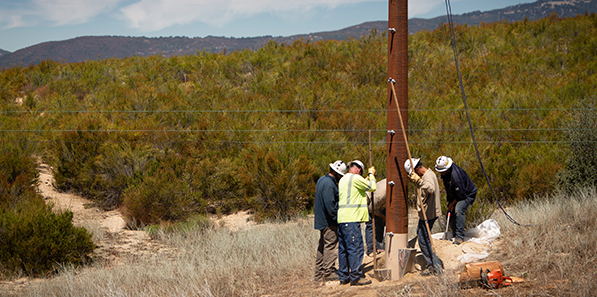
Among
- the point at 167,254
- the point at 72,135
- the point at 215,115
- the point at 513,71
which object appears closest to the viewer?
the point at 167,254

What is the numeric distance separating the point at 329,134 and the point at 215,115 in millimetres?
5055

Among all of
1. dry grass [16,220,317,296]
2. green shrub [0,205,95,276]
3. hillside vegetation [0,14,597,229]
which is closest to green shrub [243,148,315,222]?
hillside vegetation [0,14,597,229]

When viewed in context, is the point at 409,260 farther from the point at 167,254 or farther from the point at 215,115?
the point at 215,115

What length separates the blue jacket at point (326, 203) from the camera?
660 centimetres

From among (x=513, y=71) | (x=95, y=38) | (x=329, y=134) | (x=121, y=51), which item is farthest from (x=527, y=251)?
(x=95, y=38)

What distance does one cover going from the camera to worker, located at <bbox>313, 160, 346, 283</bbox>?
21.8 ft

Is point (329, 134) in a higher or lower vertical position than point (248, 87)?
lower

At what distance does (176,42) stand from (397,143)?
490 ft

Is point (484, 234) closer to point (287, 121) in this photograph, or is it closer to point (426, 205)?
point (426, 205)

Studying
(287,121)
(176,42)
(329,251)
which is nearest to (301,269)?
(329,251)

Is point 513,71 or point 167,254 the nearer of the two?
point 167,254

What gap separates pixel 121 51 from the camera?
120 meters

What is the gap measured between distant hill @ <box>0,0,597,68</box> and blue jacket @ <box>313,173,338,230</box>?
269 ft

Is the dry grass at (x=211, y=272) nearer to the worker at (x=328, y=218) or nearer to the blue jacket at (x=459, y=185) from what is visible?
the worker at (x=328, y=218)
